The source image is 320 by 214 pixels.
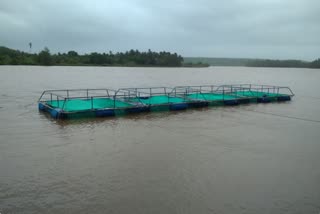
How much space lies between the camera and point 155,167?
9.09 m

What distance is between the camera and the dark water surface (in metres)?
6.88

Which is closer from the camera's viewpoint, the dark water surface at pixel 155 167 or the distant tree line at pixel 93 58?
the dark water surface at pixel 155 167

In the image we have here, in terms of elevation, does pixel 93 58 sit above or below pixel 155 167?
above

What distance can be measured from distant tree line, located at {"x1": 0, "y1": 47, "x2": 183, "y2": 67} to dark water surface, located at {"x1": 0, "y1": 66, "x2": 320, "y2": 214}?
85.1 metres

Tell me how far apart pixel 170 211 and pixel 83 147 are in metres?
5.45

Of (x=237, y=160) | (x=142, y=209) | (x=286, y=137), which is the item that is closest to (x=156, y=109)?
(x=286, y=137)

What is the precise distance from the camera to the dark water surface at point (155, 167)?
A: 6883mm

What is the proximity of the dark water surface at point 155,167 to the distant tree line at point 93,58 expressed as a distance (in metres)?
85.1

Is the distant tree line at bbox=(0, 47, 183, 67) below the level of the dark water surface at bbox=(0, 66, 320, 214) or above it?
above

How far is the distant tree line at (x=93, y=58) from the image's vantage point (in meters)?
94.1

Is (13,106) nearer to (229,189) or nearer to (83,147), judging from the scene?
(83,147)

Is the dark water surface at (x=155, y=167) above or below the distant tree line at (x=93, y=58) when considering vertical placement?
below

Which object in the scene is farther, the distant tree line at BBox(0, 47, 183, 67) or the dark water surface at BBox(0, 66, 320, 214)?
the distant tree line at BBox(0, 47, 183, 67)

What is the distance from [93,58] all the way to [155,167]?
333 feet
